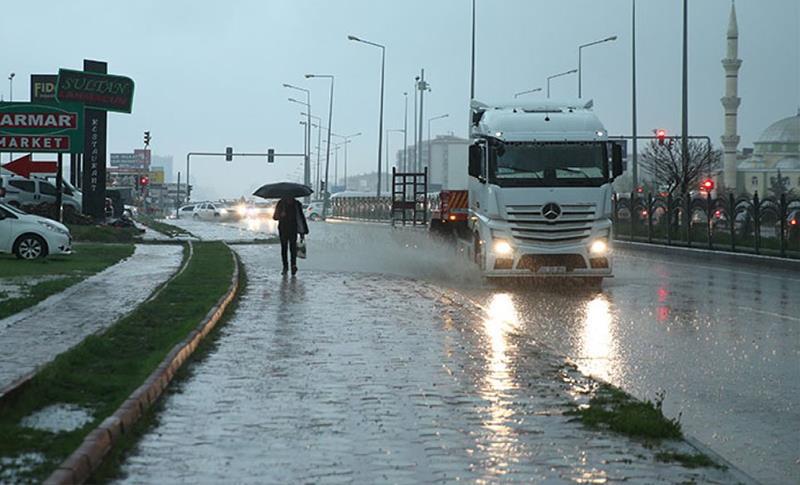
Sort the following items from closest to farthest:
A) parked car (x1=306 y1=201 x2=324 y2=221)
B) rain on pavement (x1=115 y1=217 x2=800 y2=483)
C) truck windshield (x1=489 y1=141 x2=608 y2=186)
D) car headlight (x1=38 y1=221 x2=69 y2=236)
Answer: rain on pavement (x1=115 y1=217 x2=800 y2=483) → truck windshield (x1=489 y1=141 x2=608 y2=186) → car headlight (x1=38 y1=221 x2=69 y2=236) → parked car (x1=306 y1=201 x2=324 y2=221)

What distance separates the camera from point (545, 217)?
22234 mm

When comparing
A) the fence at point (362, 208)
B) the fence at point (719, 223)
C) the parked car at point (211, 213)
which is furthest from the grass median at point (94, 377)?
the parked car at point (211, 213)

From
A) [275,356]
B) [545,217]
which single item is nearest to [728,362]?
[275,356]

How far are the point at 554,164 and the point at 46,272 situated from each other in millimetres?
9887

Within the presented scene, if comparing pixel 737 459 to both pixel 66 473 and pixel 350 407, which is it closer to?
pixel 350 407

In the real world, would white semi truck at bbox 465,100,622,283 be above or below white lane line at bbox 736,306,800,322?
above

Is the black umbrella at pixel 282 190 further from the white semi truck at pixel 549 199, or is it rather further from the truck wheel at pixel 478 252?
the white semi truck at pixel 549 199

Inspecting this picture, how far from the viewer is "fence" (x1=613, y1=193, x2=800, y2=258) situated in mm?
32803

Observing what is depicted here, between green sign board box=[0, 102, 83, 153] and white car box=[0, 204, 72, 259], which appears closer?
white car box=[0, 204, 72, 259]

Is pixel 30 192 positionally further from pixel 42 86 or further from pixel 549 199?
pixel 549 199

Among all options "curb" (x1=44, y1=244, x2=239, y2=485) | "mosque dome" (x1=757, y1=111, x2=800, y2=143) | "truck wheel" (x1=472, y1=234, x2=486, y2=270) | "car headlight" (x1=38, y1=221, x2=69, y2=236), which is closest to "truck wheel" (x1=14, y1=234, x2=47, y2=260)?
"car headlight" (x1=38, y1=221, x2=69, y2=236)

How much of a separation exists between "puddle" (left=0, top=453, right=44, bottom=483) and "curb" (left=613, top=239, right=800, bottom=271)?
26.5 meters

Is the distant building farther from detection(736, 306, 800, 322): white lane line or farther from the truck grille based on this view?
detection(736, 306, 800, 322): white lane line

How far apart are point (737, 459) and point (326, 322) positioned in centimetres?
853
